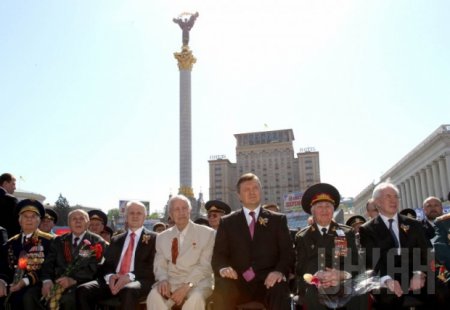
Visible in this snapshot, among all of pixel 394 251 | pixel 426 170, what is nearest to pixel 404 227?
pixel 394 251

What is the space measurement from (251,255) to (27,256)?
3511mm

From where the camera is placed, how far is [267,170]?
381 feet

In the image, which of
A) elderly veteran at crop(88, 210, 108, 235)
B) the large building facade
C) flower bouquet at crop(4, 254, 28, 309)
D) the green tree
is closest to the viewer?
flower bouquet at crop(4, 254, 28, 309)

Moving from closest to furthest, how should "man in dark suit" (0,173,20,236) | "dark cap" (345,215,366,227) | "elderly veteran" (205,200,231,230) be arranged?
"man in dark suit" (0,173,20,236), "elderly veteran" (205,200,231,230), "dark cap" (345,215,366,227)

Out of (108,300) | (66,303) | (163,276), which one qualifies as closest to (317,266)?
(163,276)

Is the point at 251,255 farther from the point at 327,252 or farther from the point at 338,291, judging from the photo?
the point at 338,291

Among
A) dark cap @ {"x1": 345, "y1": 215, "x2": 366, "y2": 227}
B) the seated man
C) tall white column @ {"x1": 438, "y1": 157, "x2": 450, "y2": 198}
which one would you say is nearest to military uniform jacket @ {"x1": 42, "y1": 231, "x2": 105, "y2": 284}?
the seated man

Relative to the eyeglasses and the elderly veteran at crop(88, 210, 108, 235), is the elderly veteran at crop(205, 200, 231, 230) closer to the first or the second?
the eyeglasses

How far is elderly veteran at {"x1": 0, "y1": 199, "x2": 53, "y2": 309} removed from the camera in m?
5.84

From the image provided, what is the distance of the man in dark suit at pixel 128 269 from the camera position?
18.4 feet

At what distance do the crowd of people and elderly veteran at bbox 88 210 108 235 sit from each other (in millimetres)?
2404

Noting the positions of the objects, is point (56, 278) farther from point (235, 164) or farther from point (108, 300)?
point (235, 164)

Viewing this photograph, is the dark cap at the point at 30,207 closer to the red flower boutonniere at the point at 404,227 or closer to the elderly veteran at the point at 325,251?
the elderly veteran at the point at 325,251

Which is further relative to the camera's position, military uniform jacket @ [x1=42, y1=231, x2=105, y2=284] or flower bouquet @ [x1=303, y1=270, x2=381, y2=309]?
military uniform jacket @ [x1=42, y1=231, x2=105, y2=284]
